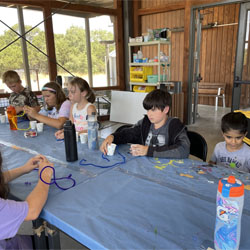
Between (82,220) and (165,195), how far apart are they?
0.36 m

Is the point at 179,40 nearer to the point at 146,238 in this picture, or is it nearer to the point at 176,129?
the point at 176,129

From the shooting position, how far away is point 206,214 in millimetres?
860

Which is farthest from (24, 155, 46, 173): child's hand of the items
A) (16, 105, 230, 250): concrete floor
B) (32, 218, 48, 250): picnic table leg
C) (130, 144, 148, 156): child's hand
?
(16, 105, 230, 250): concrete floor

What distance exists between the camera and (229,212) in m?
0.63

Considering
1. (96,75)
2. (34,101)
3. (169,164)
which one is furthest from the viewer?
(96,75)

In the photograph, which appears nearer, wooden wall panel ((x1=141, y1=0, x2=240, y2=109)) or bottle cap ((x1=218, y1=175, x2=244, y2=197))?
bottle cap ((x1=218, y1=175, x2=244, y2=197))

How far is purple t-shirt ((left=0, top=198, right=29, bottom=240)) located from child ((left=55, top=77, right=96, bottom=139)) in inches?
47.5

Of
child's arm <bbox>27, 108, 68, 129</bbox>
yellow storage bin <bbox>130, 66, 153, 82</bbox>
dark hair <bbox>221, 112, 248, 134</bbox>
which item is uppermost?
yellow storage bin <bbox>130, 66, 153, 82</bbox>

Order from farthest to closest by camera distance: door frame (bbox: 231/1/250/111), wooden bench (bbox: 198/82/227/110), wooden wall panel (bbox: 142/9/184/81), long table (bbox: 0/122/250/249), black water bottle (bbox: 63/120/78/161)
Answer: wooden bench (bbox: 198/82/227/110)
wooden wall panel (bbox: 142/9/184/81)
door frame (bbox: 231/1/250/111)
black water bottle (bbox: 63/120/78/161)
long table (bbox: 0/122/250/249)

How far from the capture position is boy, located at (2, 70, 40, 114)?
9.12ft

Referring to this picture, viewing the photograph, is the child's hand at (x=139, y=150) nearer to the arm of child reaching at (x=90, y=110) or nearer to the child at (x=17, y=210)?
the child at (x=17, y=210)

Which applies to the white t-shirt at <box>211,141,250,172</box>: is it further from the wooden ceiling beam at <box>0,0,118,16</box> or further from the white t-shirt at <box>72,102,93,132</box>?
the wooden ceiling beam at <box>0,0,118,16</box>

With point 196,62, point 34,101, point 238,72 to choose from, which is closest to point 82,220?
point 34,101

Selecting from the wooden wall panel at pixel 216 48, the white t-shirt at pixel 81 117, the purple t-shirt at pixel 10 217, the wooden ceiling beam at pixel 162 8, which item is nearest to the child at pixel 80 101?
the white t-shirt at pixel 81 117
